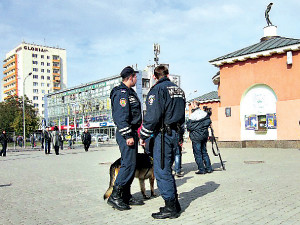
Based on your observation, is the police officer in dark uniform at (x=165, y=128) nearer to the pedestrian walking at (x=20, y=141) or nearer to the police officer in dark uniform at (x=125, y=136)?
the police officer in dark uniform at (x=125, y=136)

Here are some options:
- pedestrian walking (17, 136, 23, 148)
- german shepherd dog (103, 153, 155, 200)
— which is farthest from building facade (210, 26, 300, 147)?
pedestrian walking (17, 136, 23, 148)

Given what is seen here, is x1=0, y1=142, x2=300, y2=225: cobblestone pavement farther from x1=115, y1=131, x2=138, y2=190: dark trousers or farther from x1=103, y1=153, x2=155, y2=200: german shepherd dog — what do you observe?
x1=115, y1=131, x2=138, y2=190: dark trousers

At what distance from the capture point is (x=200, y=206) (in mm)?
5098

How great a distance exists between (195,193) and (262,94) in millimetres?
13778

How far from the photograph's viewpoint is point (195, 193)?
619cm

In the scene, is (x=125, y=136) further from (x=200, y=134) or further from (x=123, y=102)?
(x=200, y=134)

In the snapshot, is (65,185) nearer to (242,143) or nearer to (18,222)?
(18,222)

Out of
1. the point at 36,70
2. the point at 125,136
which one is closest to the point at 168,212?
the point at 125,136

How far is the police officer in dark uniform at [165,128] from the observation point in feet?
15.3

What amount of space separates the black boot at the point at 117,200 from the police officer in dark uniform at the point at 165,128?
717mm

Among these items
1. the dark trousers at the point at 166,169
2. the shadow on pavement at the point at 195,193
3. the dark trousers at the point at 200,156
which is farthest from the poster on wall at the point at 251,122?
the dark trousers at the point at 166,169

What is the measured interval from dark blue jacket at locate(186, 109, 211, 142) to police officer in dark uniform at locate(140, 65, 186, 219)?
13.5 ft

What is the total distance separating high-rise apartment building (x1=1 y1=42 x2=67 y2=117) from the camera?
11406 cm

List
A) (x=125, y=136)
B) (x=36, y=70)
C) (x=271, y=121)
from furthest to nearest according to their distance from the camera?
1. (x=36, y=70)
2. (x=271, y=121)
3. (x=125, y=136)
